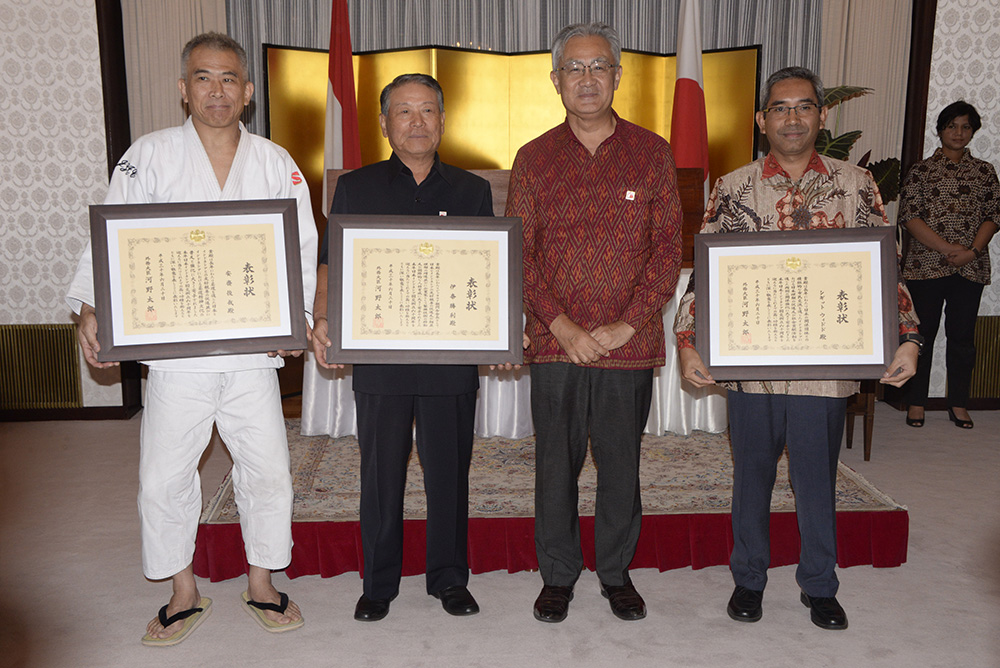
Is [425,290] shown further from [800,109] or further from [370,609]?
[800,109]

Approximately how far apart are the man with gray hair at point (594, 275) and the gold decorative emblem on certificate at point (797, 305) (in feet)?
0.72

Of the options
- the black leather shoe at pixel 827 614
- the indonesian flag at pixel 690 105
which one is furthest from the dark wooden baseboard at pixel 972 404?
the black leather shoe at pixel 827 614

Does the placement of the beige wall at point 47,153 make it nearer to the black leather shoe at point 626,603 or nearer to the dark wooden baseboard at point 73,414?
the dark wooden baseboard at point 73,414

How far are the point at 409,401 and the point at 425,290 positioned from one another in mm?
387

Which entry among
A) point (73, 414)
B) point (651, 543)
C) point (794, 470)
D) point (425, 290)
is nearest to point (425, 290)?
point (425, 290)

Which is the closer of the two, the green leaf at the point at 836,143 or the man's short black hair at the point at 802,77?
the man's short black hair at the point at 802,77

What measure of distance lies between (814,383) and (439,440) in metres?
1.14

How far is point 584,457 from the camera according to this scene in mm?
2375

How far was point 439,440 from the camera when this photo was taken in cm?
234

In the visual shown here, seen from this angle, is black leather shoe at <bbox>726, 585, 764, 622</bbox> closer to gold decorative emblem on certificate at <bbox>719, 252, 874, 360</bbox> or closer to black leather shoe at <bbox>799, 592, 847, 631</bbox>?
black leather shoe at <bbox>799, 592, 847, 631</bbox>

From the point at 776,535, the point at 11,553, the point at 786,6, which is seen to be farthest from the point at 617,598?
the point at 786,6

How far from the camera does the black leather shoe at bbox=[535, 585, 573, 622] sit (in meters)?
2.38

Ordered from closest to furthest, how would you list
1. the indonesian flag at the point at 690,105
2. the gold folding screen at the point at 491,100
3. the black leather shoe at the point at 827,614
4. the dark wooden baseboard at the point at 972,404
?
the black leather shoe at the point at 827,614
the dark wooden baseboard at the point at 972,404
the indonesian flag at the point at 690,105
the gold folding screen at the point at 491,100

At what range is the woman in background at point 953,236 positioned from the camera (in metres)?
4.56
